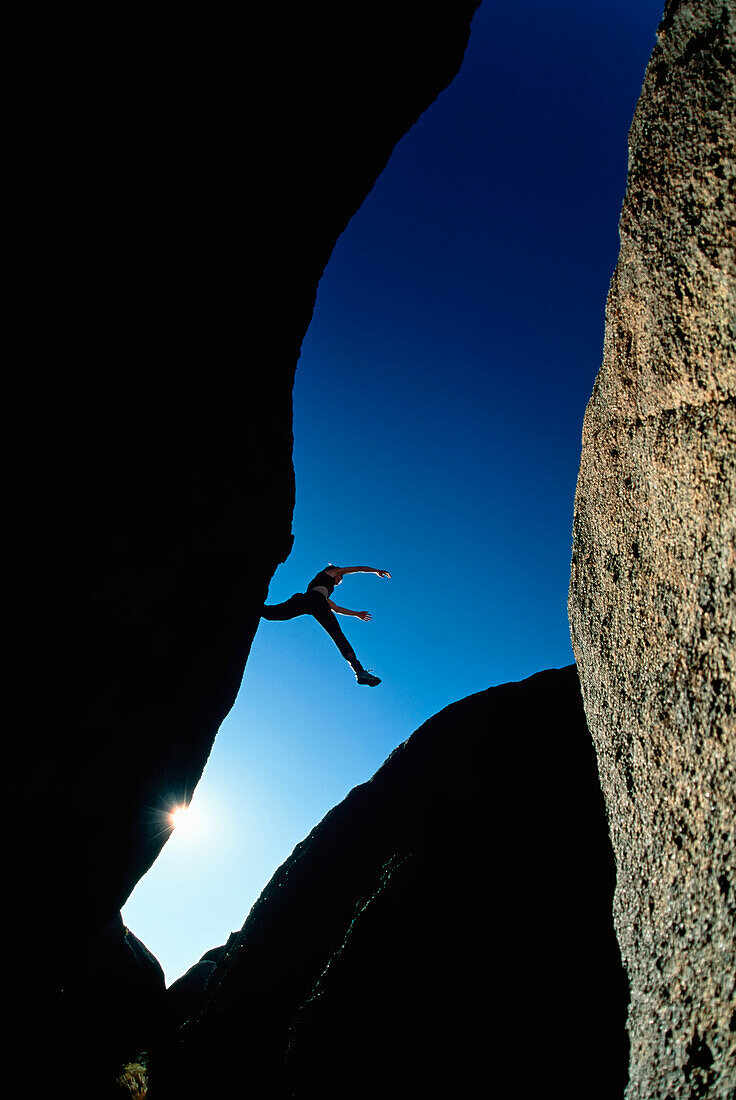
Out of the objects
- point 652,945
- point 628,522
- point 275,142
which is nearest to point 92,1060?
point 652,945

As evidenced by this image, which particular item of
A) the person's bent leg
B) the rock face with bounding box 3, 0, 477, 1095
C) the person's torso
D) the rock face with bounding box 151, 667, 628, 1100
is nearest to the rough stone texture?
the rock face with bounding box 151, 667, 628, 1100

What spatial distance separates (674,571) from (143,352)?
3.39m

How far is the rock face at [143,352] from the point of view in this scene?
2.83 metres

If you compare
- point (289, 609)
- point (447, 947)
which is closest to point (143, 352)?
point (289, 609)

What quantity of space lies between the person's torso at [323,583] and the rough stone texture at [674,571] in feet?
18.3

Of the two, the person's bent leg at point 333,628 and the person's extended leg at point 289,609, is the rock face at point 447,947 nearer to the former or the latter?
the person's bent leg at point 333,628

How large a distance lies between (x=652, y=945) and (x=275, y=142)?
5572 millimetres

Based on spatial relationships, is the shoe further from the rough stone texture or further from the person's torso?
the rough stone texture

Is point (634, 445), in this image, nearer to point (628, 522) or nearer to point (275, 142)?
point (628, 522)

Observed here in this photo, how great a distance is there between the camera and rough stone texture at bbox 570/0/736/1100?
125 centimetres

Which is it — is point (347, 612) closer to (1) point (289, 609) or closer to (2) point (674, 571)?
(1) point (289, 609)

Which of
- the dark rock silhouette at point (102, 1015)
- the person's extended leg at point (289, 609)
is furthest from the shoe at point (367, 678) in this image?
the dark rock silhouette at point (102, 1015)

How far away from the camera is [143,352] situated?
11.3ft

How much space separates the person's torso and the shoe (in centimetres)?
128
